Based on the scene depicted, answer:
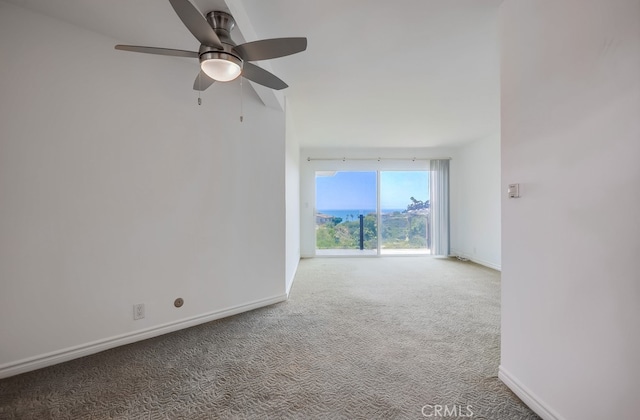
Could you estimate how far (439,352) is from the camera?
1.88 meters

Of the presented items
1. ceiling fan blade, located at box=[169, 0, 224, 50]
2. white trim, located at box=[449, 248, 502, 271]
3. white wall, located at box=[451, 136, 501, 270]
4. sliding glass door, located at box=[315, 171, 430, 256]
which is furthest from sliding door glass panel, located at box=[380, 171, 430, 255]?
ceiling fan blade, located at box=[169, 0, 224, 50]

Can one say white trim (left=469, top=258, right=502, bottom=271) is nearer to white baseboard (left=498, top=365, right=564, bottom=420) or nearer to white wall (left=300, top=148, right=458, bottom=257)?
white wall (left=300, top=148, right=458, bottom=257)

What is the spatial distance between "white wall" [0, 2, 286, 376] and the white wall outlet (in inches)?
1.1

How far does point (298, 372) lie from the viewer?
165 cm

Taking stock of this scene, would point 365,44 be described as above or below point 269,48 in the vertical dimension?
above

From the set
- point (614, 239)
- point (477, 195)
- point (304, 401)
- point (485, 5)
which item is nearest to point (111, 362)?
point (304, 401)

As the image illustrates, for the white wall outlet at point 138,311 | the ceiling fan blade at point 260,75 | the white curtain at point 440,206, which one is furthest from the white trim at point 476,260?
the white wall outlet at point 138,311

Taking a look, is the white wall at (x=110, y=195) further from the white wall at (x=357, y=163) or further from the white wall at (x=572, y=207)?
the white wall at (x=357, y=163)

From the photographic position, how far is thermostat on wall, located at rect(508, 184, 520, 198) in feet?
4.67

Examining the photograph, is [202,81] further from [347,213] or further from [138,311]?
[347,213]

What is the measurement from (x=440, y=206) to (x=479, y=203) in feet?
2.56

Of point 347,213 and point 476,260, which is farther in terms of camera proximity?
point 347,213

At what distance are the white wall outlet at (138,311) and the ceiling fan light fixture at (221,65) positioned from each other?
189 centimetres

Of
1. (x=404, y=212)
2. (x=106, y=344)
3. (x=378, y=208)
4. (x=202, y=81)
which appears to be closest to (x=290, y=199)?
(x=202, y=81)
